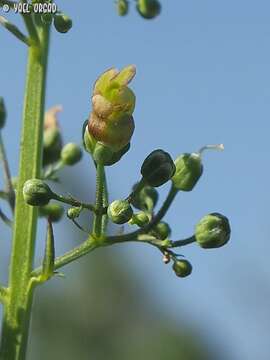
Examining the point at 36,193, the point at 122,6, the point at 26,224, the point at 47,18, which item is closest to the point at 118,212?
the point at 36,193

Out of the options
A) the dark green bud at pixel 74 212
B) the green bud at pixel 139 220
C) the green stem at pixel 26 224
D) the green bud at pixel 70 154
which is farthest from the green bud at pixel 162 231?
the green bud at pixel 70 154

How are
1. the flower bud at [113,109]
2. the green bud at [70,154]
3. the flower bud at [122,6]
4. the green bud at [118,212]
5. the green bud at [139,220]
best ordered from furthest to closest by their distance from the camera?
the green bud at [70,154]
the flower bud at [122,6]
the green bud at [139,220]
the flower bud at [113,109]
the green bud at [118,212]

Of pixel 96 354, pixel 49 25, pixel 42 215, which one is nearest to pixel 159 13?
pixel 49 25

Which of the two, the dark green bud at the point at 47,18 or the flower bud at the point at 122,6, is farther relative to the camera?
the flower bud at the point at 122,6

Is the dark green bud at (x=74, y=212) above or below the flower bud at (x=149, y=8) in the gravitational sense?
below

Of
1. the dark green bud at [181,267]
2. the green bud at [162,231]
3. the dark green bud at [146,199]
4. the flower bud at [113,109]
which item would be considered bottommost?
the dark green bud at [181,267]

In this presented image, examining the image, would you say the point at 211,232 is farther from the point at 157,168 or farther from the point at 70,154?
the point at 70,154

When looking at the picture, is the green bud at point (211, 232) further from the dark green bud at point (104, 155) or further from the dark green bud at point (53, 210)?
the dark green bud at point (53, 210)
